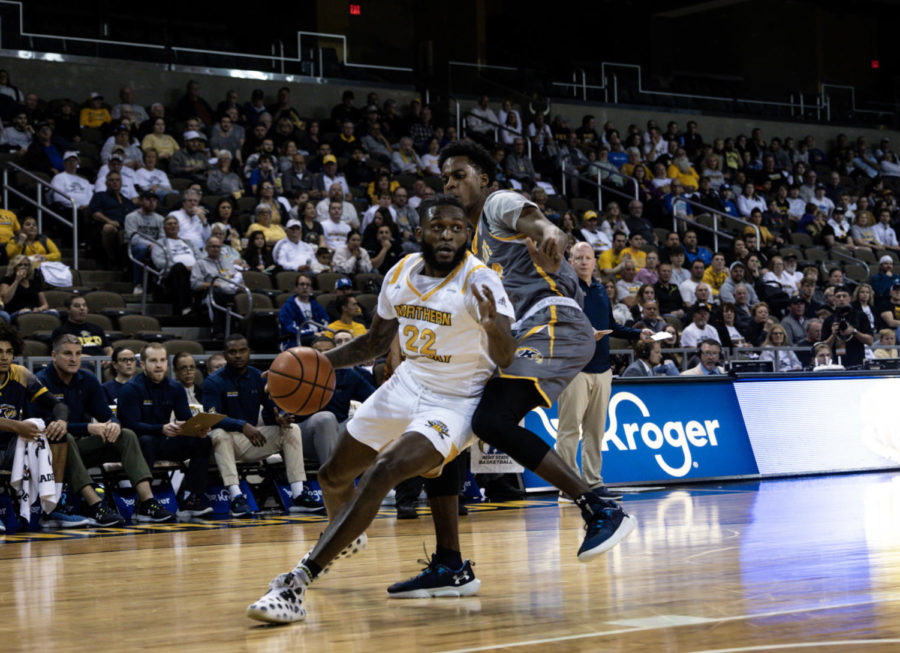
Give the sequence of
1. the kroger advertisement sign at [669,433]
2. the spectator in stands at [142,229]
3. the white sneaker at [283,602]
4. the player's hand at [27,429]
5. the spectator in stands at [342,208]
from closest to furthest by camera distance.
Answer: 1. the white sneaker at [283,602]
2. the player's hand at [27,429]
3. the kroger advertisement sign at [669,433]
4. the spectator in stands at [142,229]
5. the spectator in stands at [342,208]

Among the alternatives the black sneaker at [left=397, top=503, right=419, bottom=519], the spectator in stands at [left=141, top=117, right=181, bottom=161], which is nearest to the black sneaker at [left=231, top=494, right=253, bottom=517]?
the black sneaker at [left=397, top=503, right=419, bottom=519]

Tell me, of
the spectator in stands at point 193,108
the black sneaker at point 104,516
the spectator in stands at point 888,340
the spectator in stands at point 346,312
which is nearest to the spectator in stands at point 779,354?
the spectator in stands at point 888,340

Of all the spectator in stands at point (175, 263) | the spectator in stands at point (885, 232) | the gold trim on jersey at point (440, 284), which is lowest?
the gold trim on jersey at point (440, 284)

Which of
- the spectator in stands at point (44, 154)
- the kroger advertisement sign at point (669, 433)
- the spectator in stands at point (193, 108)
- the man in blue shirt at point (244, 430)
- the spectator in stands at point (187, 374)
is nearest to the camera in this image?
the man in blue shirt at point (244, 430)

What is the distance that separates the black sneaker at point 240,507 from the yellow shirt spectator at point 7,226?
221 inches

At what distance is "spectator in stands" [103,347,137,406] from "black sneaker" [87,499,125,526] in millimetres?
1254

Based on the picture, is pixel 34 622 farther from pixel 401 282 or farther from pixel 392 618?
pixel 401 282

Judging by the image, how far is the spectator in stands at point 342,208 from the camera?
16.0 metres

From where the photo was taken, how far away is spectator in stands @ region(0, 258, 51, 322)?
1189 centimetres

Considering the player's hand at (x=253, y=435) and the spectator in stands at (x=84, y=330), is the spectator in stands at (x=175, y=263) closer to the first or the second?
the spectator in stands at (x=84, y=330)

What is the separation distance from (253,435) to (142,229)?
529 cm

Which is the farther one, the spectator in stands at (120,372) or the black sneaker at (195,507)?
the spectator in stands at (120,372)

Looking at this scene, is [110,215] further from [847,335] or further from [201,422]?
[847,335]

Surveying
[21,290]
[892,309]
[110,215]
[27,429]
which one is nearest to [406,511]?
[27,429]
